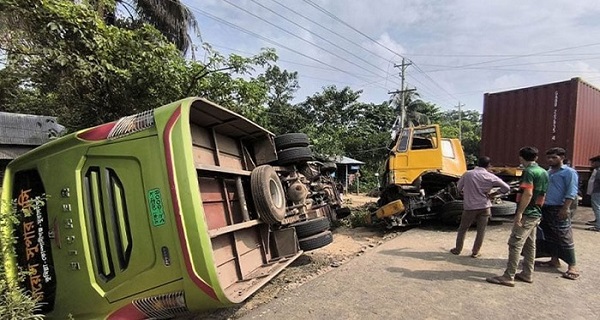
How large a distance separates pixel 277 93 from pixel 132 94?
88.1ft

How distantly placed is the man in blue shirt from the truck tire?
8.13 ft

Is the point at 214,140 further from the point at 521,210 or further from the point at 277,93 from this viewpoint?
the point at 277,93

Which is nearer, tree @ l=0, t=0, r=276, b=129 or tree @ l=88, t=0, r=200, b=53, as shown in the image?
tree @ l=0, t=0, r=276, b=129

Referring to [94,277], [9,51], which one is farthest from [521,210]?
[9,51]

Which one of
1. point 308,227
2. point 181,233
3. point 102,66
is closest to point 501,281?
point 308,227

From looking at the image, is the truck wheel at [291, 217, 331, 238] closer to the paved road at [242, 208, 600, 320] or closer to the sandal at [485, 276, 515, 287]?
the paved road at [242, 208, 600, 320]

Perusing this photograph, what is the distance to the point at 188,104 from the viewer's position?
2.85 metres

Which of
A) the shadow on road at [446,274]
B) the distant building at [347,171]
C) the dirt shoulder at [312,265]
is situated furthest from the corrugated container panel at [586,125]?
the distant building at [347,171]

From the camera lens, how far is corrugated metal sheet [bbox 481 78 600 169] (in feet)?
28.7

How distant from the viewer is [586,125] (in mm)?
9195

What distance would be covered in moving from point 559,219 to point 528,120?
19.0ft

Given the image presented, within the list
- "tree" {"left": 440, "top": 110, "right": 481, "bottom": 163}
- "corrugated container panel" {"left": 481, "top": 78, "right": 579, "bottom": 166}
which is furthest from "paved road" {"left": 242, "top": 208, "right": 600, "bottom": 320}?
"tree" {"left": 440, "top": 110, "right": 481, "bottom": 163}

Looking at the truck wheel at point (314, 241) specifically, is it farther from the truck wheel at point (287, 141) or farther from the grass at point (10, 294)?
the grass at point (10, 294)

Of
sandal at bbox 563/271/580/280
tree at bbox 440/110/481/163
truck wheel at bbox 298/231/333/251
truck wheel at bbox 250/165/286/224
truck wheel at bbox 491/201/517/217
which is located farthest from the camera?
tree at bbox 440/110/481/163
